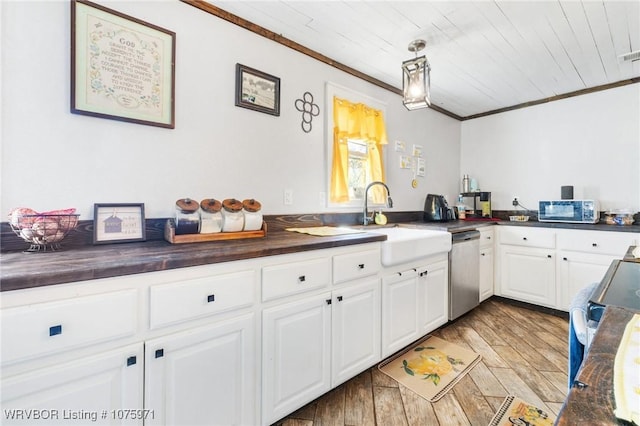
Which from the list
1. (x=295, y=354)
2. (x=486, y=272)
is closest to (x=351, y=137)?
(x=295, y=354)

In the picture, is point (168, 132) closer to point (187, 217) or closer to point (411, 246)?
point (187, 217)

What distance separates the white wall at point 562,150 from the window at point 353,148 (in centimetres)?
182

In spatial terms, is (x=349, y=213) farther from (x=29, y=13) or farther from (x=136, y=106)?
(x=29, y=13)

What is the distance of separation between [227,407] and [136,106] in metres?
1.49

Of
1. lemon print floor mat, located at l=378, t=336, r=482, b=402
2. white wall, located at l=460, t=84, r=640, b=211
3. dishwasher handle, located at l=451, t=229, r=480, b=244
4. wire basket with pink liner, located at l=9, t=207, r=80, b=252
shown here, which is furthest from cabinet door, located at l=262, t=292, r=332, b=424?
white wall, located at l=460, t=84, r=640, b=211

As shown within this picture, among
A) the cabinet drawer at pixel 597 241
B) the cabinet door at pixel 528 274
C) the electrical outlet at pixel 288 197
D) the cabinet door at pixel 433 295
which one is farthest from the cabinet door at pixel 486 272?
the electrical outlet at pixel 288 197

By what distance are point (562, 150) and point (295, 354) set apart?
11.8 feet

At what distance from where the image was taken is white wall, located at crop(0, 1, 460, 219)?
1198 millimetres

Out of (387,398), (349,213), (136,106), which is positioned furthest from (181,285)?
(349,213)

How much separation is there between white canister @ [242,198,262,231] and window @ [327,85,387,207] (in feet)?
2.66

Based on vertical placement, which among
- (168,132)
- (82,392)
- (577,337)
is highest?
(168,132)

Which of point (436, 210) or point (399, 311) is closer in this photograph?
point (399, 311)

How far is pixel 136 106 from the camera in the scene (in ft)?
4.75

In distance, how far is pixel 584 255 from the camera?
2594 millimetres
